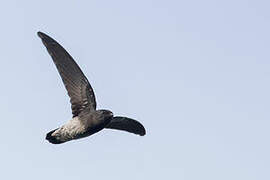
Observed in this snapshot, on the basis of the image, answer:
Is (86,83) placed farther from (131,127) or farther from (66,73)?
(131,127)

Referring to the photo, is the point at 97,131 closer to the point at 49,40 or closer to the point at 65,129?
the point at 65,129

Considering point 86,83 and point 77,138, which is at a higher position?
point 86,83

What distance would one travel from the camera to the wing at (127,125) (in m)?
24.9

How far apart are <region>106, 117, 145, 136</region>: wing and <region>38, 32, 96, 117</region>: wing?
1141 mm

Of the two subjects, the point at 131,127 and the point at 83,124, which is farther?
the point at 131,127

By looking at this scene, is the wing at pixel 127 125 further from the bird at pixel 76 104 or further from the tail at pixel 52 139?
the tail at pixel 52 139

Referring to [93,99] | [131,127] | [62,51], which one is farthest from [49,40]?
[131,127]

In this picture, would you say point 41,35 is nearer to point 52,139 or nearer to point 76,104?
point 76,104

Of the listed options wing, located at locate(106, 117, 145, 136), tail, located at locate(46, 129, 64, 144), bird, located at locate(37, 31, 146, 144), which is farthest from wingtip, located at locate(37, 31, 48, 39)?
wing, located at locate(106, 117, 145, 136)

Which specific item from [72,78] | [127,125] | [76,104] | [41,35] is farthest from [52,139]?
[41,35]

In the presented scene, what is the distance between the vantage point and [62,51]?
2419 centimetres

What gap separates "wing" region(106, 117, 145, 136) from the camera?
2491 cm

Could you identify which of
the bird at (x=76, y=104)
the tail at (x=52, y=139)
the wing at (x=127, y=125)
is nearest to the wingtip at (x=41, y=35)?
the bird at (x=76, y=104)

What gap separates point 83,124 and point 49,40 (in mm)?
2944
